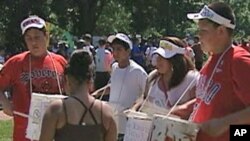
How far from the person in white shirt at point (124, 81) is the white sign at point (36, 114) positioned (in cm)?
180

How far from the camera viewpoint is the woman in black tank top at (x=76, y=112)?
4727 millimetres

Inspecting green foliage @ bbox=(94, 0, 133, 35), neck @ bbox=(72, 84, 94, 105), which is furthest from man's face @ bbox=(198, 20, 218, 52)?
green foliage @ bbox=(94, 0, 133, 35)

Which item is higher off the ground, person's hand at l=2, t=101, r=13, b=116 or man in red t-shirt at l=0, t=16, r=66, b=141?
man in red t-shirt at l=0, t=16, r=66, b=141

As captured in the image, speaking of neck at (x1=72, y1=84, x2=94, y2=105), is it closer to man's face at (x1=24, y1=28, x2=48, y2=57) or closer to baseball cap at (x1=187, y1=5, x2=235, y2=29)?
baseball cap at (x1=187, y1=5, x2=235, y2=29)

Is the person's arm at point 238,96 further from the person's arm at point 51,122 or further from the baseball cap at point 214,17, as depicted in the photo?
the person's arm at point 51,122

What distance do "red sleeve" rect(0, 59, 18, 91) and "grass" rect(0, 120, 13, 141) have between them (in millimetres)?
6418

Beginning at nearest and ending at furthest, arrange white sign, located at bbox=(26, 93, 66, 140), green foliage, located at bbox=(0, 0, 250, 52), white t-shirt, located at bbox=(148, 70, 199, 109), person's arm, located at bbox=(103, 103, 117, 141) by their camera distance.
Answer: person's arm, located at bbox=(103, 103, 117, 141), white sign, located at bbox=(26, 93, 66, 140), white t-shirt, located at bbox=(148, 70, 199, 109), green foliage, located at bbox=(0, 0, 250, 52)

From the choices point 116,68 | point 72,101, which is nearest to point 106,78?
point 116,68

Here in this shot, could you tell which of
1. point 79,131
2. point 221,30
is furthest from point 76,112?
point 221,30

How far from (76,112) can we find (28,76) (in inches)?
73.8

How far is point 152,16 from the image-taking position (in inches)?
1916

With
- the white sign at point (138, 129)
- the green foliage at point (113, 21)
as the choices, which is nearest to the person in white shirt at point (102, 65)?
the white sign at point (138, 129)

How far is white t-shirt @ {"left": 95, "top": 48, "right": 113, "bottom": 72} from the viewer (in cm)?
1852

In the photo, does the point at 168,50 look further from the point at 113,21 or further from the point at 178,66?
the point at 113,21
